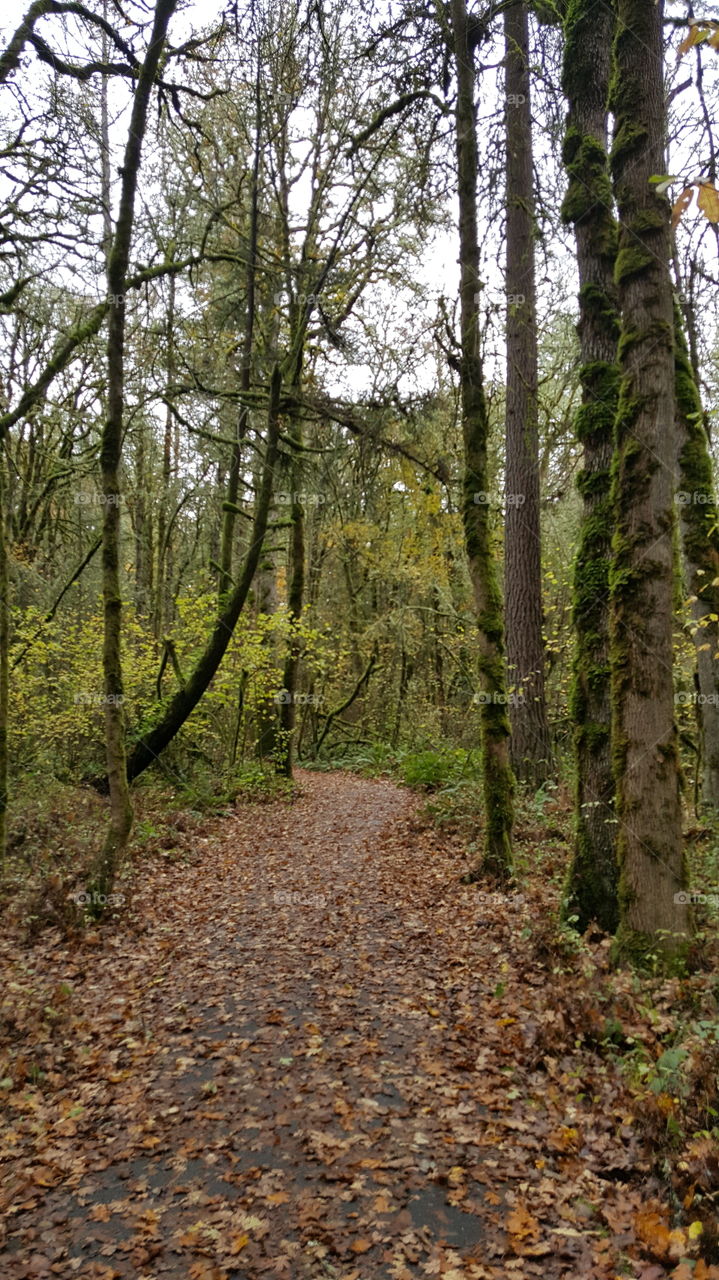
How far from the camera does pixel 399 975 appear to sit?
594 cm

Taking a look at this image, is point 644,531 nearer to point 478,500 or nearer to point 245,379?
point 478,500

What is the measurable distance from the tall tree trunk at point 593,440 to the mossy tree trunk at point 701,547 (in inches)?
78.1

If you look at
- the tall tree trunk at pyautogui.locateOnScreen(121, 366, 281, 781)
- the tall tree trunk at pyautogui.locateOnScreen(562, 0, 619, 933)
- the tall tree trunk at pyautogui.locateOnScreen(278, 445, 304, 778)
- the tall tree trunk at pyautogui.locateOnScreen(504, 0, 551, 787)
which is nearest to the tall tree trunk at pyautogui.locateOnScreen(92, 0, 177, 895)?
the tall tree trunk at pyautogui.locateOnScreen(121, 366, 281, 781)

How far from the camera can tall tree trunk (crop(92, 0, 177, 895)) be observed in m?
7.97

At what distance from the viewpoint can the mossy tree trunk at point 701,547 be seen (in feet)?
26.1

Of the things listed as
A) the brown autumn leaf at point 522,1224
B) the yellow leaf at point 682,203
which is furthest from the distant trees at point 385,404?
the brown autumn leaf at point 522,1224

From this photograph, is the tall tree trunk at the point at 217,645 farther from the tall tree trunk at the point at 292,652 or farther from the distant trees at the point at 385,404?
the tall tree trunk at the point at 292,652

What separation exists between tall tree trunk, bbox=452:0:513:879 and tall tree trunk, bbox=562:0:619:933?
140cm

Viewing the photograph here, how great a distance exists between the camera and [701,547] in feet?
27.0

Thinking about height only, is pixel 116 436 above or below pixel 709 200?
above

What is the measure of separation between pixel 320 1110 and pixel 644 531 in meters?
4.17

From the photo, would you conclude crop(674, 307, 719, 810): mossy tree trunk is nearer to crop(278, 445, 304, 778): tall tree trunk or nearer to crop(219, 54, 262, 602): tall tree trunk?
crop(219, 54, 262, 602): tall tree trunk

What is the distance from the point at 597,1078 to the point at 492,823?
3708 millimetres

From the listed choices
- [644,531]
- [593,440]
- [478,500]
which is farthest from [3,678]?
[644,531]
